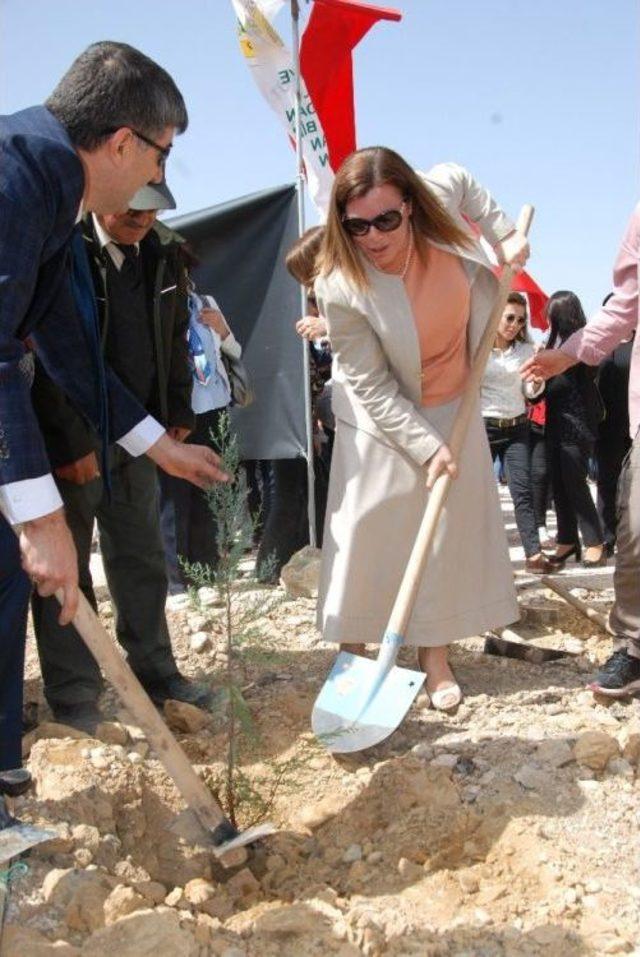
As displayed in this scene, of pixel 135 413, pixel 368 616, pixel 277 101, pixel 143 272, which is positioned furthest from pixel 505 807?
pixel 277 101

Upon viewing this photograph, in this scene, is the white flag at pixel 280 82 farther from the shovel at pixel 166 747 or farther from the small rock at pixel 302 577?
the shovel at pixel 166 747

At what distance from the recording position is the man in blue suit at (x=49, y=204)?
204 centimetres

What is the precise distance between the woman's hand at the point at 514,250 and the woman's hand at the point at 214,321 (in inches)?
72.6

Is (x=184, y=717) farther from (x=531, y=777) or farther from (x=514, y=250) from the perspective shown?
(x=514, y=250)

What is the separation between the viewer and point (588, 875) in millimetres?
2391

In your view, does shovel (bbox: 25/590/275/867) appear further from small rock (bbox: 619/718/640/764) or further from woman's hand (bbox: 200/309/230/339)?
woman's hand (bbox: 200/309/230/339)

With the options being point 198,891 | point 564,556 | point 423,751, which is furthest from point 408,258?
point 564,556

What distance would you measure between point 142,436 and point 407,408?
92 cm

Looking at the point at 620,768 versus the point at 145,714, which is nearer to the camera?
the point at 145,714

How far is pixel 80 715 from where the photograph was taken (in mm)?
3291

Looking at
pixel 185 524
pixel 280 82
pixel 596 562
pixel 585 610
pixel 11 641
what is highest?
pixel 280 82

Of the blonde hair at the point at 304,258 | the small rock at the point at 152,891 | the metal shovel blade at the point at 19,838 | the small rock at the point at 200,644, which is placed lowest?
the small rock at the point at 200,644

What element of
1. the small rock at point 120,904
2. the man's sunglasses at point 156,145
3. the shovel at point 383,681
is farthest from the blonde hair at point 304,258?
the small rock at point 120,904

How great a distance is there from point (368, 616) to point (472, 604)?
0.38m
